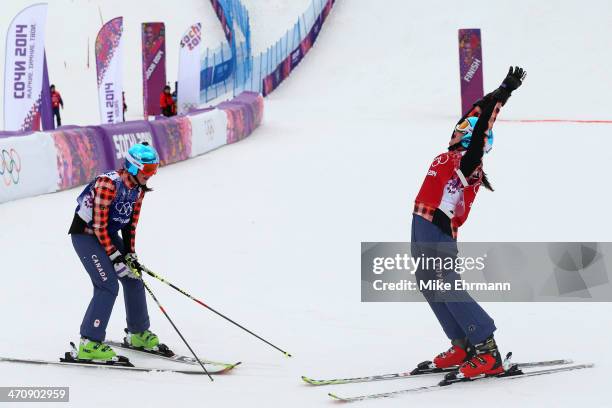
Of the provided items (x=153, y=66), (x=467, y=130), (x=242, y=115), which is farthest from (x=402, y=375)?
(x=153, y=66)

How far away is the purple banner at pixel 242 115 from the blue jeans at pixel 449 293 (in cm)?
1691

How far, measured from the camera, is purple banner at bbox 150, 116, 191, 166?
18750mm

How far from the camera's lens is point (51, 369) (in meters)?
6.49

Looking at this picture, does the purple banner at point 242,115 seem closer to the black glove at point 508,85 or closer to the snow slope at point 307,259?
the snow slope at point 307,259

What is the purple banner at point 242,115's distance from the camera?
2306 centimetres

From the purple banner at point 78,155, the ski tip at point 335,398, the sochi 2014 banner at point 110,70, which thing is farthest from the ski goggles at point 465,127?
the sochi 2014 banner at point 110,70

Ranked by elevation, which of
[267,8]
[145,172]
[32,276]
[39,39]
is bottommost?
[32,276]

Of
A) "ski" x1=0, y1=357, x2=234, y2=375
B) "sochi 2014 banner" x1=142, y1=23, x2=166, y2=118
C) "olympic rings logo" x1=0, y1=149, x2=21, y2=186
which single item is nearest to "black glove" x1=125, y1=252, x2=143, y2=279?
"ski" x1=0, y1=357, x2=234, y2=375

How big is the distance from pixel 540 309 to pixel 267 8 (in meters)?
36.8

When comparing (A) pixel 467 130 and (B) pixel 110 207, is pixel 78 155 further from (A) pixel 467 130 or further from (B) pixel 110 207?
(A) pixel 467 130

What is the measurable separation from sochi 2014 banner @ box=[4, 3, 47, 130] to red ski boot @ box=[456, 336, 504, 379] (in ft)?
43.1

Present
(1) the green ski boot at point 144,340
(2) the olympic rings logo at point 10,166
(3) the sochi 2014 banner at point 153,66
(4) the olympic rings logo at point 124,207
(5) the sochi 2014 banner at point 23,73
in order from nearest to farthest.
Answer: (4) the olympic rings logo at point 124,207 < (1) the green ski boot at point 144,340 < (2) the olympic rings logo at point 10,166 < (5) the sochi 2014 banner at point 23,73 < (3) the sochi 2014 banner at point 153,66

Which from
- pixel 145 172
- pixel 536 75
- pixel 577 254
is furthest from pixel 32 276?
pixel 536 75

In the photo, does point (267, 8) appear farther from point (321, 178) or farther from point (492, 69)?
point (321, 178)
